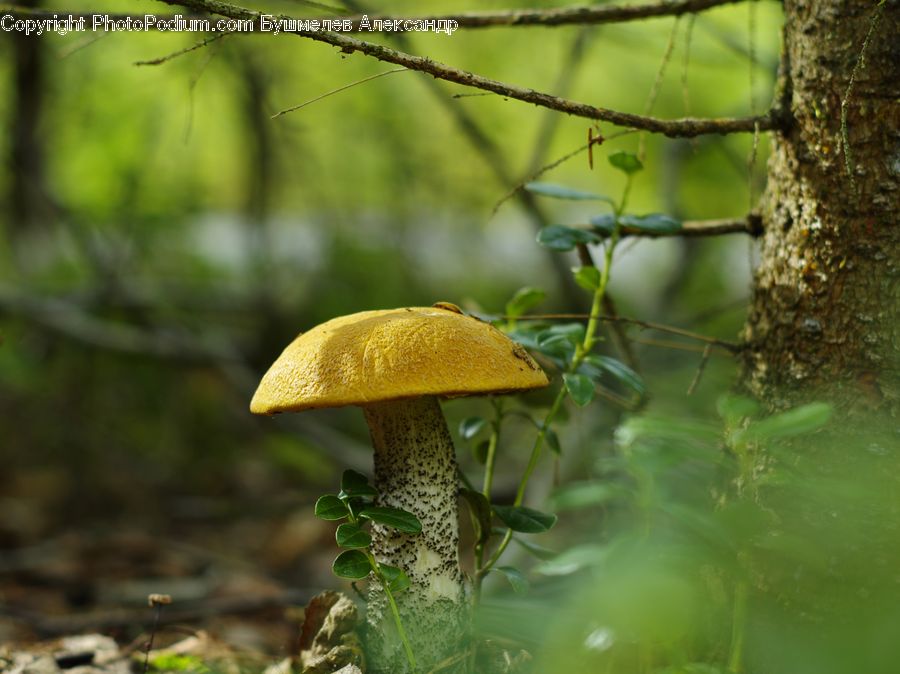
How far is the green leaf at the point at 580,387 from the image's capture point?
150 cm

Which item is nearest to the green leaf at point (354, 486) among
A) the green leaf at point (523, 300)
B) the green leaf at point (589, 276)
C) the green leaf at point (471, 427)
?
the green leaf at point (471, 427)

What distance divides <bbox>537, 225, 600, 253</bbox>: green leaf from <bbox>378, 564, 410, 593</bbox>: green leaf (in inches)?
27.9

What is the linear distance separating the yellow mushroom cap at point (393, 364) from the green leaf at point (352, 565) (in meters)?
0.28

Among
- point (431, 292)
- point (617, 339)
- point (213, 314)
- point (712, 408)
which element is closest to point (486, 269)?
point (431, 292)

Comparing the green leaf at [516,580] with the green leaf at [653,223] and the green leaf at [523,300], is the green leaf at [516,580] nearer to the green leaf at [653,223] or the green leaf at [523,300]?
the green leaf at [523,300]

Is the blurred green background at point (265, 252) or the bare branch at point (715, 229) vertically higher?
the bare branch at point (715, 229)

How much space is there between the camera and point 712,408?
287 cm

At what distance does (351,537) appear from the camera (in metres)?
1.41

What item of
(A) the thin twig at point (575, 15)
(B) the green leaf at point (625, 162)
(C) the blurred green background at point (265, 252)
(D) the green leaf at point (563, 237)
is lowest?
(C) the blurred green background at point (265, 252)

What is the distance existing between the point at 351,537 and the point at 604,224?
32.7 inches

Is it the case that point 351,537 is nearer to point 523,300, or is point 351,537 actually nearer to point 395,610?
point 395,610

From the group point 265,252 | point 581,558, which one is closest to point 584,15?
point 581,558

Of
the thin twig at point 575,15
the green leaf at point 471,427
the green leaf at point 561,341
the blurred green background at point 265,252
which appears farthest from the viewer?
the blurred green background at point 265,252

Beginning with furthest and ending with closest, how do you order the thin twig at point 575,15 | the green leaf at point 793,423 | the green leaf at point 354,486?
the thin twig at point 575,15
the green leaf at point 354,486
the green leaf at point 793,423
